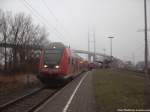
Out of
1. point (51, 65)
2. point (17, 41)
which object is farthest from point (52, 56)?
point (17, 41)

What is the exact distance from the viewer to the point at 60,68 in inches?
925

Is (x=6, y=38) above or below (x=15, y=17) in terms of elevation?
below

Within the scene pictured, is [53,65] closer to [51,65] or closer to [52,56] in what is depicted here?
[51,65]

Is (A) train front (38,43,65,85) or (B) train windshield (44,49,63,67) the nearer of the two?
(A) train front (38,43,65,85)

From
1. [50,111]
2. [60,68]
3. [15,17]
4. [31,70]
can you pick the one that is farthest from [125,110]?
[15,17]

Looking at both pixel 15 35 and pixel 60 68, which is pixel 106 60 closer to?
pixel 15 35

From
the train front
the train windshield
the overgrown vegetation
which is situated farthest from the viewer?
the overgrown vegetation

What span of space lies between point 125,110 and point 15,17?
51.7 m

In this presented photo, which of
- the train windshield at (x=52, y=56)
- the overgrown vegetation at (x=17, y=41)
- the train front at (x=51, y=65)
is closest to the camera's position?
the train front at (x=51, y=65)

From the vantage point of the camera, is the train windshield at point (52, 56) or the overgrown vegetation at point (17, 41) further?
the overgrown vegetation at point (17, 41)

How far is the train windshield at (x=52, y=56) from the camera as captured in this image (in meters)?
24.0

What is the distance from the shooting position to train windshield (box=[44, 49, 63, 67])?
24.0 meters

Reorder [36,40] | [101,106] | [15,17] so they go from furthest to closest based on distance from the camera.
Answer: [36,40], [15,17], [101,106]

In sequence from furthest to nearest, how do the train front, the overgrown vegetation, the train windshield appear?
1. the overgrown vegetation
2. the train windshield
3. the train front
